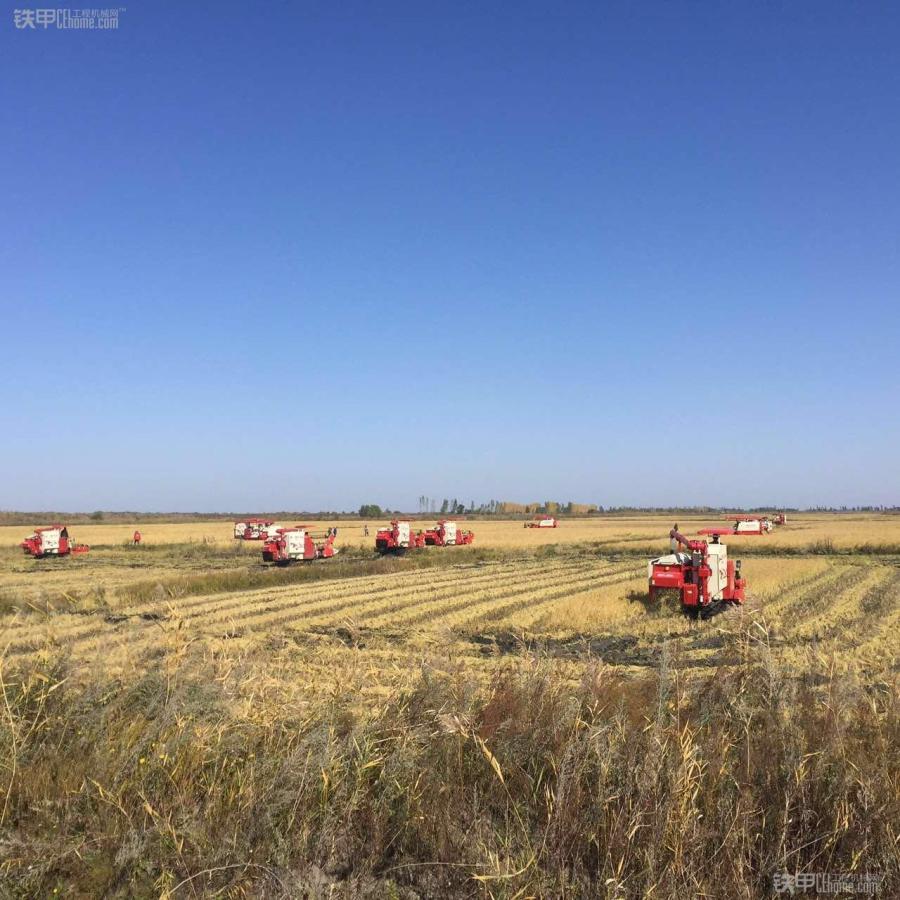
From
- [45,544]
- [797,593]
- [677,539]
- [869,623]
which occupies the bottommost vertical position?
[45,544]

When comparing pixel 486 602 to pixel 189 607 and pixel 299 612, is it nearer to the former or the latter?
pixel 299 612

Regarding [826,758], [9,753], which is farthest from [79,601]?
[826,758]

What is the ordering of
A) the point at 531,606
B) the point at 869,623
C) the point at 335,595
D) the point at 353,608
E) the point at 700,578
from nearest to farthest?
the point at 869,623, the point at 700,578, the point at 353,608, the point at 531,606, the point at 335,595

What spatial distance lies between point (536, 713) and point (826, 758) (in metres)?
1.74

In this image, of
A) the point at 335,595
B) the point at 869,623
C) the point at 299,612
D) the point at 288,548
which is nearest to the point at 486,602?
the point at 335,595

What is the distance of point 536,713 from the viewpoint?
4.84 metres

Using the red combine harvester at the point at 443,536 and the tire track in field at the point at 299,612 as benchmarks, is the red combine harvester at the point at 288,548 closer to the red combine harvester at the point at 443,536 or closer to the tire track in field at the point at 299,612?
the red combine harvester at the point at 443,536

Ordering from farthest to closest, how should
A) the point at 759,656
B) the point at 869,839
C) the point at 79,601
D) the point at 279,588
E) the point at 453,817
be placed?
1. the point at 279,588
2. the point at 79,601
3. the point at 759,656
4. the point at 453,817
5. the point at 869,839

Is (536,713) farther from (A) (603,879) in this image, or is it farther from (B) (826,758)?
(B) (826,758)

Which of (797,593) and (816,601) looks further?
(797,593)

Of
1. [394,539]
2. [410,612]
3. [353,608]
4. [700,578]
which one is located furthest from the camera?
[394,539]

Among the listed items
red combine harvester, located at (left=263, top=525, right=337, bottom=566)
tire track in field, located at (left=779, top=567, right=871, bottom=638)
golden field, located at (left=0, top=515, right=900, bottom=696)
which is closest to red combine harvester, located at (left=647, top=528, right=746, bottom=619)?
golden field, located at (left=0, top=515, right=900, bottom=696)

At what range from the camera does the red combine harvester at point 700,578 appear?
1867 cm

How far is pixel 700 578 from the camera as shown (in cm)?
1869
